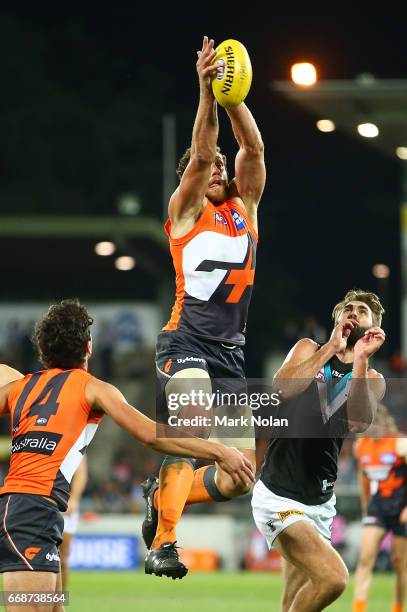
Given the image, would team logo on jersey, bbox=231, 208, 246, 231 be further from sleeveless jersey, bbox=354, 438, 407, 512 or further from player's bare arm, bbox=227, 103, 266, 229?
sleeveless jersey, bbox=354, 438, 407, 512

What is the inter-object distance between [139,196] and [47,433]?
3622cm

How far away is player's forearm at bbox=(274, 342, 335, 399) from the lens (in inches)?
338

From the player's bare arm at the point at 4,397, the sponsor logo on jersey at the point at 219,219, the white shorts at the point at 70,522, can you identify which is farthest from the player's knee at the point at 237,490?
the white shorts at the point at 70,522

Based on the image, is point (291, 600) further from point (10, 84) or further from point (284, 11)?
point (10, 84)

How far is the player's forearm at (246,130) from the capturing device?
8.73 metres

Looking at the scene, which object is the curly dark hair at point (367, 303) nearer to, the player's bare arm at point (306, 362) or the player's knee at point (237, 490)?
the player's bare arm at point (306, 362)

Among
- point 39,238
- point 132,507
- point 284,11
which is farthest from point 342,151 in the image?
point 132,507

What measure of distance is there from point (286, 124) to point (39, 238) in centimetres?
1937

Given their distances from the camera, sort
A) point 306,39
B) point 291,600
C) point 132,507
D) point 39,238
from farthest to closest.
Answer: point 306,39, point 39,238, point 132,507, point 291,600

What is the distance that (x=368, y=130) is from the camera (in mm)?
20422

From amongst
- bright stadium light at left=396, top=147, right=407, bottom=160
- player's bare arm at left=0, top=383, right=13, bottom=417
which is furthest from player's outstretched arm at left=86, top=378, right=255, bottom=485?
bright stadium light at left=396, top=147, right=407, bottom=160

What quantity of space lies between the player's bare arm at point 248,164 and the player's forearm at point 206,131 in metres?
0.44

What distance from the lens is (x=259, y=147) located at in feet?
29.5

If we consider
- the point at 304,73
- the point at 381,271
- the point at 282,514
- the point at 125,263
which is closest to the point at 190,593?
the point at 304,73
